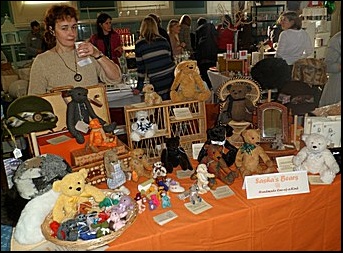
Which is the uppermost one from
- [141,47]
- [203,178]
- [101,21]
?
[101,21]

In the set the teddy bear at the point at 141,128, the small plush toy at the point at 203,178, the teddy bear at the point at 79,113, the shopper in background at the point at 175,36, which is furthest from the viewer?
the shopper in background at the point at 175,36

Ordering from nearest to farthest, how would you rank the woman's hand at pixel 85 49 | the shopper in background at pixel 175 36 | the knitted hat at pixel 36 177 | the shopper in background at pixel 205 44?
the knitted hat at pixel 36 177 < the woman's hand at pixel 85 49 < the shopper in background at pixel 175 36 < the shopper in background at pixel 205 44

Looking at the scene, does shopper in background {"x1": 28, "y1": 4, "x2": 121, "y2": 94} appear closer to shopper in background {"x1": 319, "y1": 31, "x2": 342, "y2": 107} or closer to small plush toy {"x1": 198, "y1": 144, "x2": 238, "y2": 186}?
small plush toy {"x1": 198, "y1": 144, "x2": 238, "y2": 186}

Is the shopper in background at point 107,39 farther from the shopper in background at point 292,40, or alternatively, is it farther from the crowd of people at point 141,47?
the shopper in background at point 292,40

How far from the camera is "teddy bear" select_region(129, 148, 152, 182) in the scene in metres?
1.31

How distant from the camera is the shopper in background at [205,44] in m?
3.80

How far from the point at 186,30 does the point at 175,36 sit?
232mm

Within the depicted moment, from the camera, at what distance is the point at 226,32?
3.71m

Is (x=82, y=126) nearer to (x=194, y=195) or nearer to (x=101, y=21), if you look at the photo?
(x=194, y=195)

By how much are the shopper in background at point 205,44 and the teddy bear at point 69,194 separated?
2.83 metres

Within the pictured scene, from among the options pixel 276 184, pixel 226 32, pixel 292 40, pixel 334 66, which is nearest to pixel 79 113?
pixel 276 184

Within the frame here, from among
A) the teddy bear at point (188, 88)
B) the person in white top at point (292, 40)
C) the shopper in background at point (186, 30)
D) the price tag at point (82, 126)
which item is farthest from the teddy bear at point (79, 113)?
the shopper in background at point (186, 30)

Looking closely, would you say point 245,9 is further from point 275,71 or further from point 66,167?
point 66,167

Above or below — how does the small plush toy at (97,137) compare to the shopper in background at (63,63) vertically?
below
